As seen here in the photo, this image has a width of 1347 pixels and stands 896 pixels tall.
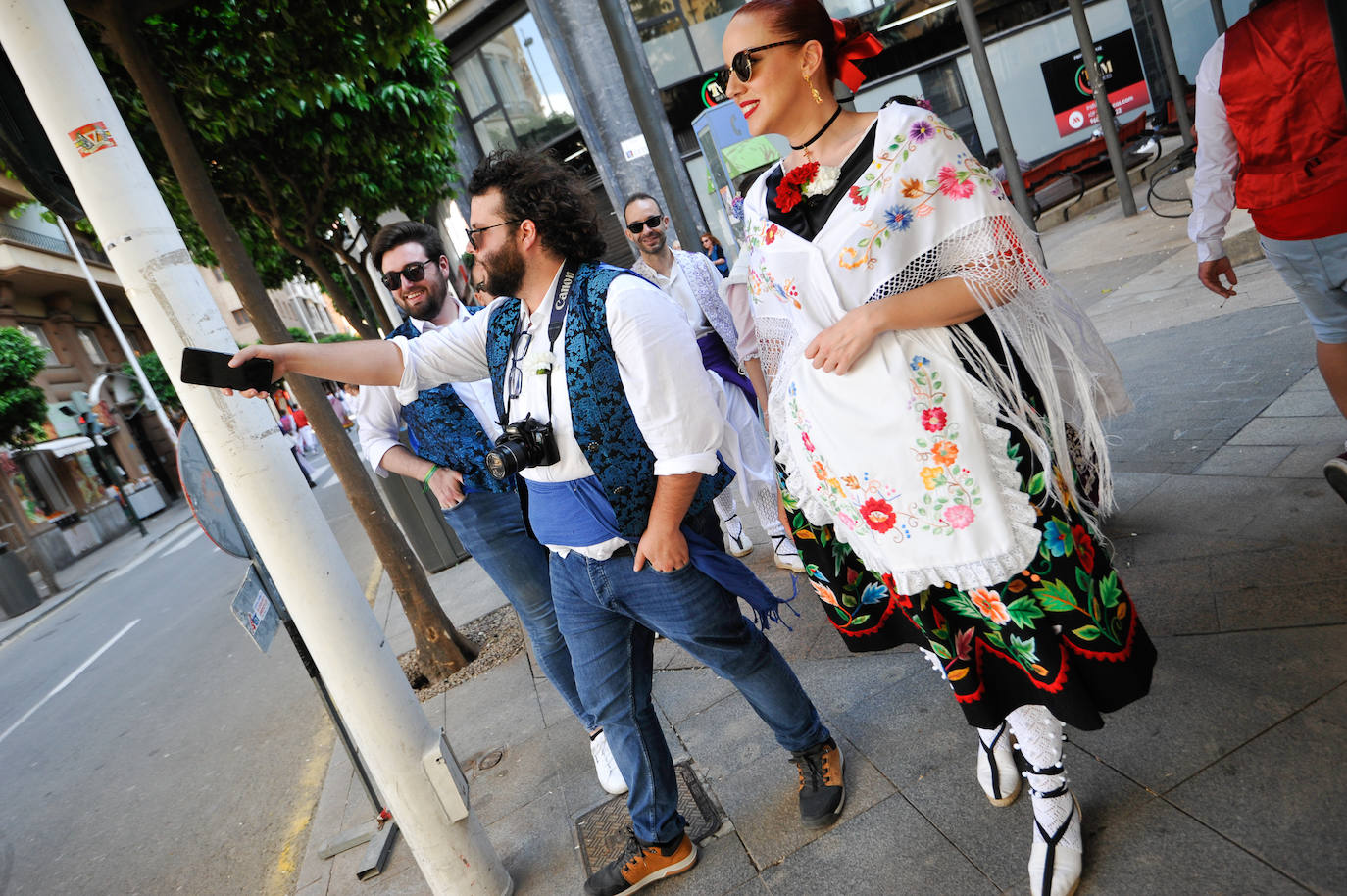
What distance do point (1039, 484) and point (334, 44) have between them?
16.6ft

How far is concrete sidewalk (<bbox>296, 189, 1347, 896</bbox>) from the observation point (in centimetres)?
199

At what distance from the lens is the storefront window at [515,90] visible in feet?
57.7

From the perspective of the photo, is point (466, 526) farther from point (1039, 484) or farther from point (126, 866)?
point (126, 866)

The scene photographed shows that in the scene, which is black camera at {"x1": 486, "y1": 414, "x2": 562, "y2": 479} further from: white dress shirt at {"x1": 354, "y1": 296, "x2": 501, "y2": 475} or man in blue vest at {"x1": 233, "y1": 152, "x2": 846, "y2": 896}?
white dress shirt at {"x1": 354, "y1": 296, "x2": 501, "y2": 475}

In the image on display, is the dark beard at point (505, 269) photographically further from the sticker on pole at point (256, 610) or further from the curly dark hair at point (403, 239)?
the sticker on pole at point (256, 610)

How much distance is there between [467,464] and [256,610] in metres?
0.86

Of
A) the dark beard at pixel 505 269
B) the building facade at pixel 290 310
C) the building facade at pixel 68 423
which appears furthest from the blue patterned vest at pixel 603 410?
the building facade at pixel 290 310

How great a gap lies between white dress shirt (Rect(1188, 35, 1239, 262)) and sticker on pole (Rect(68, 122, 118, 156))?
320 cm

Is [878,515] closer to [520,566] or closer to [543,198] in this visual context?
[543,198]

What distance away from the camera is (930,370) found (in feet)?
5.81

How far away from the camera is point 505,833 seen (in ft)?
10.4

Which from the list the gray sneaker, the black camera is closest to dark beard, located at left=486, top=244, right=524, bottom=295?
the black camera

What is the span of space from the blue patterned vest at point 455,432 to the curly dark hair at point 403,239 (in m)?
0.31

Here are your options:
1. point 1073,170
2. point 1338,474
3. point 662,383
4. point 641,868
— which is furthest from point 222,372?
point 1073,170
